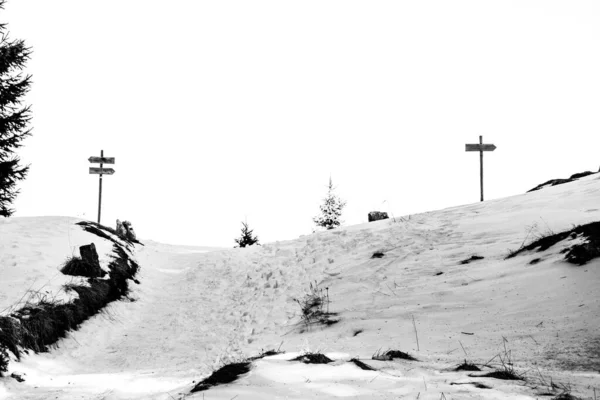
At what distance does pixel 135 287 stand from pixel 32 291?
3324 millimetres

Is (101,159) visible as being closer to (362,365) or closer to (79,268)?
(79,268)

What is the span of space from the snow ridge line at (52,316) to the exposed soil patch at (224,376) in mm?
2962

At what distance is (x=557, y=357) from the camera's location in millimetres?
4703

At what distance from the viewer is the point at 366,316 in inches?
291

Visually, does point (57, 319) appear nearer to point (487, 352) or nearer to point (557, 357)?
point (487, 352)

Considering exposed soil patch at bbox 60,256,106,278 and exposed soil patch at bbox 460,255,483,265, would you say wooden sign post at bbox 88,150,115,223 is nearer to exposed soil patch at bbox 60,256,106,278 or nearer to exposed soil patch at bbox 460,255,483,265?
exposed soil patch at bbox 60,256,106,278

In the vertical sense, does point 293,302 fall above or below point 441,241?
below

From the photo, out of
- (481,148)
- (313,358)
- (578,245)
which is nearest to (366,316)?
(313,358)

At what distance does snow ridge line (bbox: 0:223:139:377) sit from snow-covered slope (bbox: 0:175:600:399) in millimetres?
240

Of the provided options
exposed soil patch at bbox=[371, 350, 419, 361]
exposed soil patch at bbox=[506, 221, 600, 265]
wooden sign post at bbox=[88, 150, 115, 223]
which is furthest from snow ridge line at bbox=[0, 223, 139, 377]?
wooden sign post at bbox=[88, 150, 115, 223]

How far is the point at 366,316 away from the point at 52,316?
5399mm

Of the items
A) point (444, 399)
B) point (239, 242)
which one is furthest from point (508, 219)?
point (239, 242)

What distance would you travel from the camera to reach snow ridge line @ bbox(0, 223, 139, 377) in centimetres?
657

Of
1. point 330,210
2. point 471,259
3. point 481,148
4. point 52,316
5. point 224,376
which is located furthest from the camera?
point 330,210
